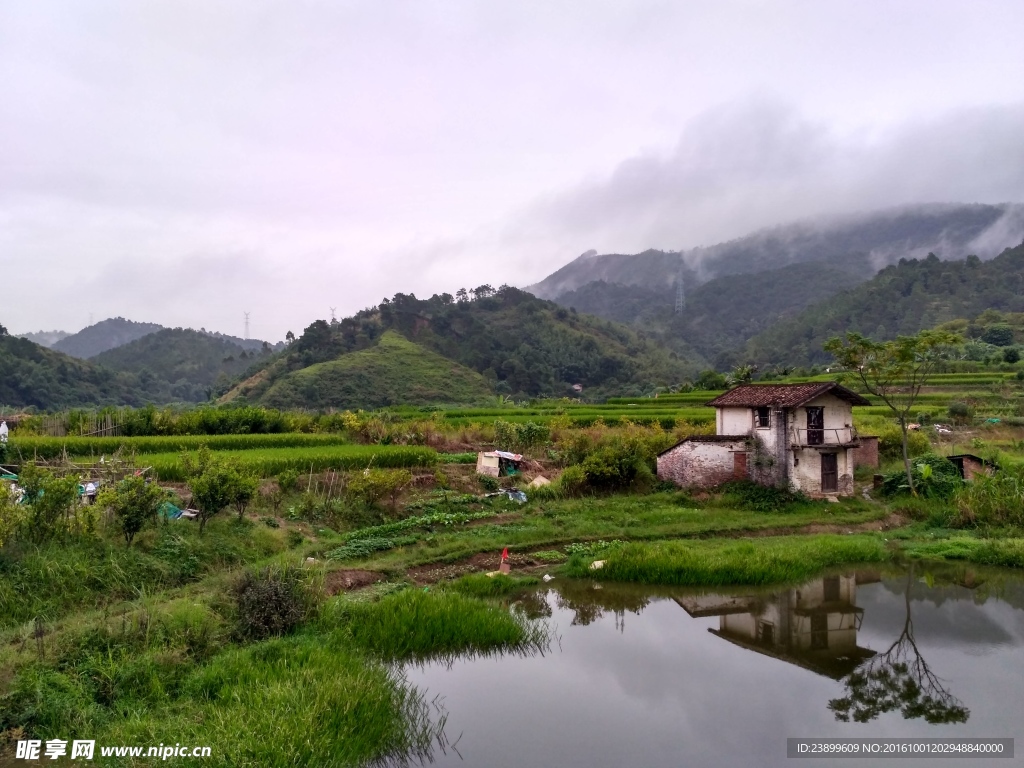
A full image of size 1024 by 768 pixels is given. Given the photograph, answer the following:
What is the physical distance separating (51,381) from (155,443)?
46.9 meters

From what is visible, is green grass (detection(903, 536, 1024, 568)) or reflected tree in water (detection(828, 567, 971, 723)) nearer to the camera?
Result: reflected tree in water (detection(828, 567, 971, 723))

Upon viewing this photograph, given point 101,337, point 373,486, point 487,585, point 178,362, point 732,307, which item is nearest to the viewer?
point 487,585

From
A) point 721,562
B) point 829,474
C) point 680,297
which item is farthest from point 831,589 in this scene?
point 680,297

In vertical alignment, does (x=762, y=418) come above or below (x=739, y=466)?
above

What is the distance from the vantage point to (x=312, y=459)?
21.2 m

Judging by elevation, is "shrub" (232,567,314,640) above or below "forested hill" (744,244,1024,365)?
below

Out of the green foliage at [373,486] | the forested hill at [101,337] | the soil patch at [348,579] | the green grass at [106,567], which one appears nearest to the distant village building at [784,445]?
the green foliage at [373,486]

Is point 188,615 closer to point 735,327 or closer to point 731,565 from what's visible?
point 731,565

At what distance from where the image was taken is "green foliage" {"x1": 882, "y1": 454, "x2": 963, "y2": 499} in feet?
67.4

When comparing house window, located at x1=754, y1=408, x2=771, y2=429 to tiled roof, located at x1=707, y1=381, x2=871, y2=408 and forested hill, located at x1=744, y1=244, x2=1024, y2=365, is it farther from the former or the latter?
forested hill, located at x1=744, y1=244, x2=1024, y2=365

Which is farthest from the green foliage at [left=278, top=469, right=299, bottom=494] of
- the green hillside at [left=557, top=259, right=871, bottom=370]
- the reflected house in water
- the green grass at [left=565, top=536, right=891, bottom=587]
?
the green hillside at [left=557, top=259, right=871, bottom=370]

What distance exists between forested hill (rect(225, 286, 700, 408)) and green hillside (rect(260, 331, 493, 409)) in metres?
3.59

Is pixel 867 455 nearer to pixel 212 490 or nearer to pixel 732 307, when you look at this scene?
pixel 212 490

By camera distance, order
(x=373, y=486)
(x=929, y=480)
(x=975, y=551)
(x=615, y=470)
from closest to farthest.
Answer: (x=975, y=551)
(x=373, y=486)
(x=929, y=480)
(x=615, y=470)
